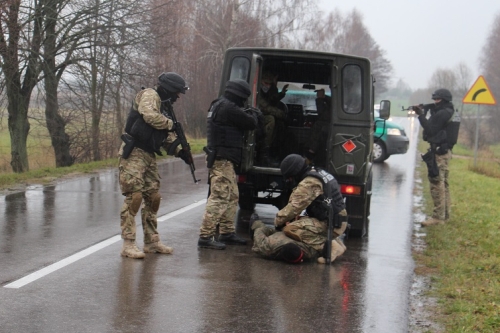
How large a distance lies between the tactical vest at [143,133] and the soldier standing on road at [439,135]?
480 cm

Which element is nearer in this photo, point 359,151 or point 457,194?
point 359,151

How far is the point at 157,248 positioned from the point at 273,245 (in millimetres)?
1239

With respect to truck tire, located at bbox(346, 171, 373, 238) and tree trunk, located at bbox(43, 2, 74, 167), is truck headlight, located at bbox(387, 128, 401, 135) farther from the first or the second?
truck tire, located at bbox(346, 171, 373, 238)

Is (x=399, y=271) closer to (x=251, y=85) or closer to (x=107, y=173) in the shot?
(x=251, y=85)

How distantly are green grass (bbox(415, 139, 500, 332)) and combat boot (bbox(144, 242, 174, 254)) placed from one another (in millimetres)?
2751

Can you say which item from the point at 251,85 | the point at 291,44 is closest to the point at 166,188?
the point at 251,85

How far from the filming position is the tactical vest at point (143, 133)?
743 centimetres

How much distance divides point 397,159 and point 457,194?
9944 mm

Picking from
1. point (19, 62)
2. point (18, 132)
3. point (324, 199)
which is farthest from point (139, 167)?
point (18, 132)

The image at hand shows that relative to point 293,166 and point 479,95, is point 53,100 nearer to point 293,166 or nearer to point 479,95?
point 479,95

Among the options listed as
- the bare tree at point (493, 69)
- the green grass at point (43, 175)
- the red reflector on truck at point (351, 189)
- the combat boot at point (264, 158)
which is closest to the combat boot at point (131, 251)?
the red reflector on truck at point (351, 189)

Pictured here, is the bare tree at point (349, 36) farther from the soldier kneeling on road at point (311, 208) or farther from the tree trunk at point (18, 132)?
the soldier kneeling on road at point (311, 208)

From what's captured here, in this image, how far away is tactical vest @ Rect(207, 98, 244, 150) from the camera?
8.20 metres

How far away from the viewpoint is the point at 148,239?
7.81 m
